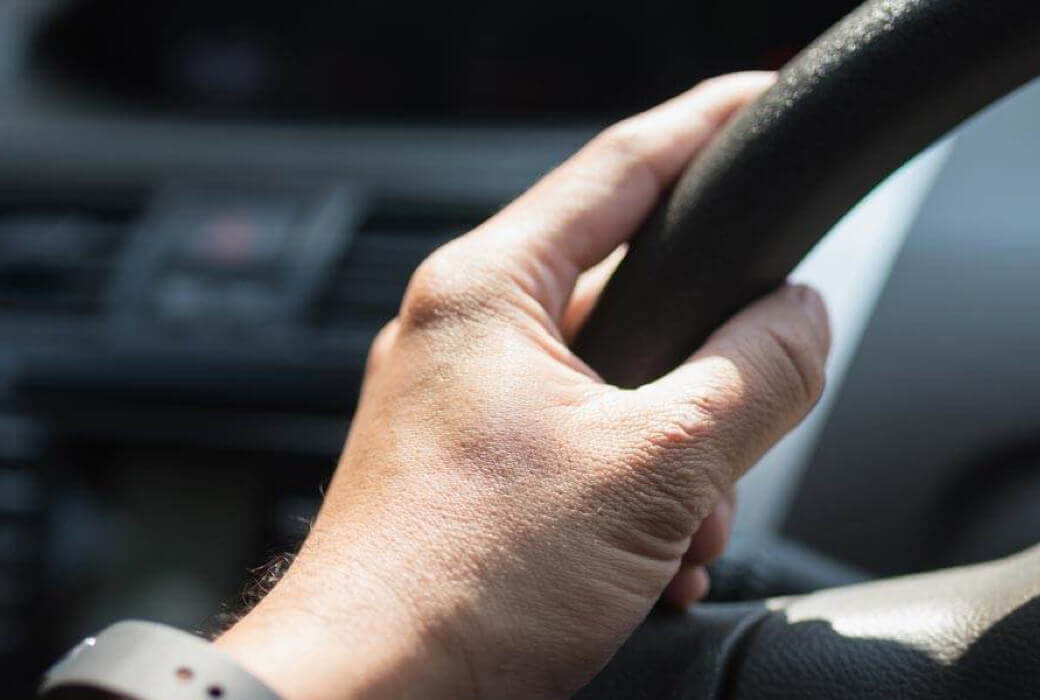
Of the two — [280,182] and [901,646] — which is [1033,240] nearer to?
[901,646]

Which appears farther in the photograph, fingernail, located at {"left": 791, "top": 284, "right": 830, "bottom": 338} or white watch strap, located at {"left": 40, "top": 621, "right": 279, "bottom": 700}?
fingernail, located at {"left": 791, "top": 284, "right": 830, "bottom": 338}

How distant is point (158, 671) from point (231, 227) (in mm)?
1497

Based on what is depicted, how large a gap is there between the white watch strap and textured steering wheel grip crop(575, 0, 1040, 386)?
28 cm

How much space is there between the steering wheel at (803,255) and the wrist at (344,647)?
0.11 metres

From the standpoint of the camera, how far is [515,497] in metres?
0.67

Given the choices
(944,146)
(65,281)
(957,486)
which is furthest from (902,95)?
(65,281)

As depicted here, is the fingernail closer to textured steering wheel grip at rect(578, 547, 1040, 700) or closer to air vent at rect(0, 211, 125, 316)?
textured steering wheel grip at rect(578, 547, 1040, 700)

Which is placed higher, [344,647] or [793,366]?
[793,366]

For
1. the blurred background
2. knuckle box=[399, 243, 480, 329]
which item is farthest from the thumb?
the blurred background

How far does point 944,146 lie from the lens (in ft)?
4.31

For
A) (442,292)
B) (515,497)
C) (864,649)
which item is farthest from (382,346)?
(864,649)

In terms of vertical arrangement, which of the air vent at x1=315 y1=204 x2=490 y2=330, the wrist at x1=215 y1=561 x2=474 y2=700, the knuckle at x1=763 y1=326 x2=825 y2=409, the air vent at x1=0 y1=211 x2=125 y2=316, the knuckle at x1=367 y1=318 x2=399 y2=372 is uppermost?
the knuckle at x1=763 y1=326 x2=825 y2=409

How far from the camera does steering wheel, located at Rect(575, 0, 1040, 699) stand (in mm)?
620

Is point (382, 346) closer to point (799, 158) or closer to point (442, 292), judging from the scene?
point (442, 292)
